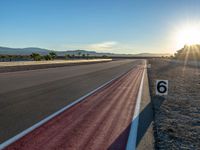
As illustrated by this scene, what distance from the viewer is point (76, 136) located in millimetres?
5992

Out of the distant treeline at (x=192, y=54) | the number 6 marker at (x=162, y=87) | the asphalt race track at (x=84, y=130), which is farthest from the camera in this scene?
the distant treeline at (x=192, y=54)

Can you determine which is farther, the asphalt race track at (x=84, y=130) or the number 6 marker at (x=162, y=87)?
the number 6 marker at (x=162, y=87)

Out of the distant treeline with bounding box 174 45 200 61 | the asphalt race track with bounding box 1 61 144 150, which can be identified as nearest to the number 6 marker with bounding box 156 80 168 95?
the asphalt race track with bounding box 1 61 144 150

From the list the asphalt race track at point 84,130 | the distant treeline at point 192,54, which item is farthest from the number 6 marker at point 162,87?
the distant treeline at point 192,54

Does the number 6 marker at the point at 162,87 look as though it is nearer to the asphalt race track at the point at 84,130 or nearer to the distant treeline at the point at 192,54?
the asphalt race track at the point at 84,130

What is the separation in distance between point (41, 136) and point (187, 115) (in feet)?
17.2

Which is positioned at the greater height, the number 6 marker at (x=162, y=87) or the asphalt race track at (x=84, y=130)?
the number 6 marker at (x=162, y=87)

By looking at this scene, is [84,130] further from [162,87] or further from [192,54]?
[192,54]

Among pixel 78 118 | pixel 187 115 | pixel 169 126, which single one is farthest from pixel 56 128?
pixel 187 115

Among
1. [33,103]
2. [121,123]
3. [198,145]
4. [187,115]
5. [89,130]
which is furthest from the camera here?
[33,103]

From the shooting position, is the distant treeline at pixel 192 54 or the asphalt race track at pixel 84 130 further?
the distant treeline at pixel 192 54

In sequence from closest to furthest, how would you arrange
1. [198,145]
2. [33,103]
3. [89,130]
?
[198,145] → [89,130] → [33,103]

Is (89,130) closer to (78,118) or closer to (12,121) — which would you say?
(78,118)

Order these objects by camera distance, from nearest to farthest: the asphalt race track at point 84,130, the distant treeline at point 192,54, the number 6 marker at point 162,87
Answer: the asphalt race track at point 84,130
the number 6 marker at point 162,87
the distant treeline at point 192,54
